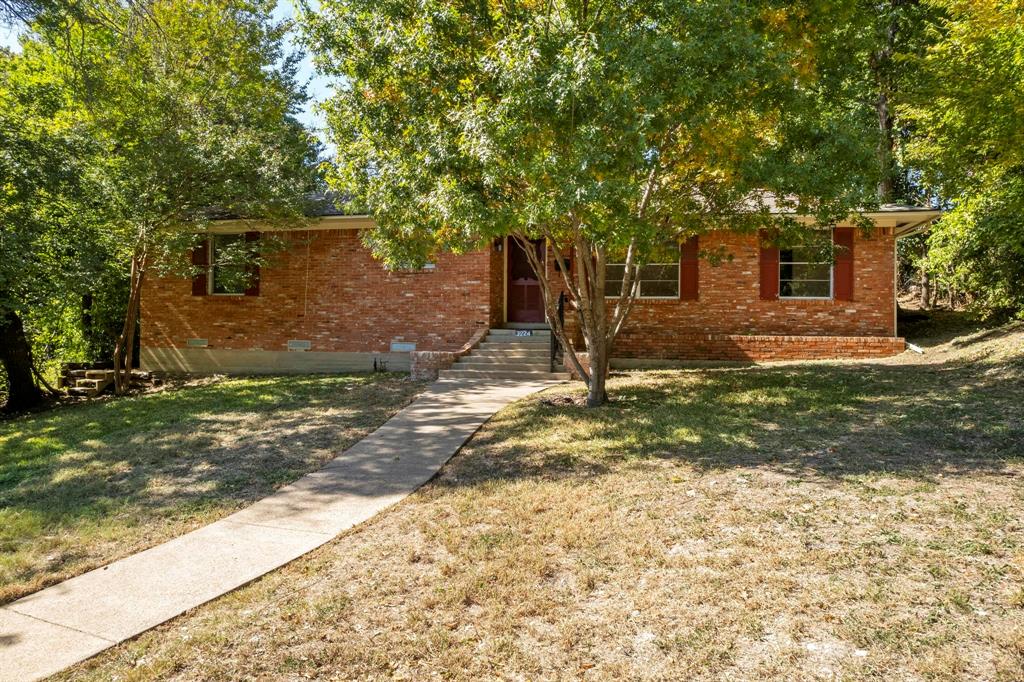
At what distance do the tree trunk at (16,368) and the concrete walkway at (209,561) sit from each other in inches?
384

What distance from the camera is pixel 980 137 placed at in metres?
10.5

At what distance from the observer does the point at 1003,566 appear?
3.64 metres

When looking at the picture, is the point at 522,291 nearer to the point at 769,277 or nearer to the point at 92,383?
the point at 769,277

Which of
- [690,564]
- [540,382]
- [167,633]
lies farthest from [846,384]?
[167,633]

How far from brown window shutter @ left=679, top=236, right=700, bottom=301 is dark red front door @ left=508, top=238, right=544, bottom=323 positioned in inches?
120

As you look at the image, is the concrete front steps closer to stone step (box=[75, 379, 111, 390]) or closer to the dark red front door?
the dark red front door

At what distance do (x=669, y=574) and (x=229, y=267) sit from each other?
12.6 m

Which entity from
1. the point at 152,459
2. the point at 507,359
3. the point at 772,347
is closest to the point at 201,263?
the point at 507,359

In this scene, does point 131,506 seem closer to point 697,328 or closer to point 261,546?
point 261,546

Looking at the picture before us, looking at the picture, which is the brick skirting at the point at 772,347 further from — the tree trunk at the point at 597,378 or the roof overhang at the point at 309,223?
the roof overhang at the point at 309,223

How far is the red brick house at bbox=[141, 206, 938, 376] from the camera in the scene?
13.1 m

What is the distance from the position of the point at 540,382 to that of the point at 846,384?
4779mm

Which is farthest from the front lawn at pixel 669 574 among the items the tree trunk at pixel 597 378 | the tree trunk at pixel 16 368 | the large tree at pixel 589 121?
the tree trunk at pixel 16 368

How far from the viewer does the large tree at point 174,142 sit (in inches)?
426
